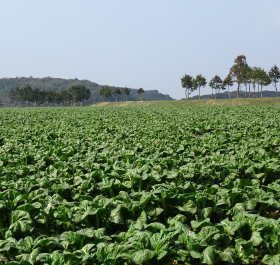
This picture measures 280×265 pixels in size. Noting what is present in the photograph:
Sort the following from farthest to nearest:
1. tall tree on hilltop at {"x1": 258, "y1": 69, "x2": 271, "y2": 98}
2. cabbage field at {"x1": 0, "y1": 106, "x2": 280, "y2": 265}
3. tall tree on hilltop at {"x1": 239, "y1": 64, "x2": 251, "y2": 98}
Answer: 1. tall tree on hilltop at {"x1": 239, "y1": 64, "x2": 251, "y2": 98}
2. tall tree on hilltop at {"x1": 258, "y1": 69, "x2": 271, "y2": 98}
3. cabbage field at {"x1": 0, "y1": 106, "x2": 280, "y2": 265}

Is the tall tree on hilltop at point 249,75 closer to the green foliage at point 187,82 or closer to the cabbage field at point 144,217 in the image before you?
the green foliage at point 187,82

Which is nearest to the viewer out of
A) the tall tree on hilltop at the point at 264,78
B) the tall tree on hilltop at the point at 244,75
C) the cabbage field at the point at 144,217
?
the cabbage field at the point at 144,217

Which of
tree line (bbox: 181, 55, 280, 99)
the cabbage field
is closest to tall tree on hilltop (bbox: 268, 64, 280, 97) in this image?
tree line (bbox: 181, 55, 280, 99)

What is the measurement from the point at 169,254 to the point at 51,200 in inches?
99.8

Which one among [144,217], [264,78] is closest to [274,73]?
[264,78]

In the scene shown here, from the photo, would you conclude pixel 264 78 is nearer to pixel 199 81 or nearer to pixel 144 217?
pixel 199 81

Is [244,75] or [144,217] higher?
[244,75]

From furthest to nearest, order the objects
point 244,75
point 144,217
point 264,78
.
Result: point 244,75 < point 264,78 < point 144,217

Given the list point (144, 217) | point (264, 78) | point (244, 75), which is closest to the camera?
point (144, 217)

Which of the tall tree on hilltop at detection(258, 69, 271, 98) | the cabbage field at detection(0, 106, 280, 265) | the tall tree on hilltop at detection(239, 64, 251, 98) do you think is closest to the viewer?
the cabbage field at detection(0, 106, 280, 265)

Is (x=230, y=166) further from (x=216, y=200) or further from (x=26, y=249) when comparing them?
(x=26, y=249)

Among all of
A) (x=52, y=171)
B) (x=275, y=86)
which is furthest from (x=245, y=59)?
(x=52, y=171)

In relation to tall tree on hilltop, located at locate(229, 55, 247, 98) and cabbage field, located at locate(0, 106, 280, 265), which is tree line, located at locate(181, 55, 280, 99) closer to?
tall tree on hilltop, located at locate(229, 55, 247, 98)

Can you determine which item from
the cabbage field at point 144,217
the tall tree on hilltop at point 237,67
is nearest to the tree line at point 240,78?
the tall tree on hilltop at point 237,67
